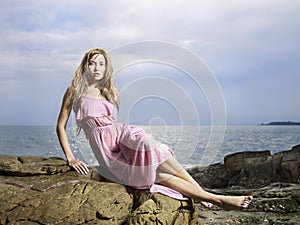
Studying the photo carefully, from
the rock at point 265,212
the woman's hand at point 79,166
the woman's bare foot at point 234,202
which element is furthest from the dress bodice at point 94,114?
the rock at point 265,212

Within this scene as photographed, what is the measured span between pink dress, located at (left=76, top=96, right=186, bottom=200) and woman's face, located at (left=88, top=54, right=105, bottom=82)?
294 mm

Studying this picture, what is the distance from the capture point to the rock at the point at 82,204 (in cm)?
421

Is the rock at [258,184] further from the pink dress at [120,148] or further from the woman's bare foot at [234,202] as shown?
the pink dress at [120,148]

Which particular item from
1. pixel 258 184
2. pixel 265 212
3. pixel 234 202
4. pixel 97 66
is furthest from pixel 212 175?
pixel 97 66

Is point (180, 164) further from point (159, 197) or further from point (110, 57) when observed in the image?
point (110, 57)

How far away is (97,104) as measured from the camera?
193 inches

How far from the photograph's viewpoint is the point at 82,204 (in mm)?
4305

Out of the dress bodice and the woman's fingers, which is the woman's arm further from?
the dress bodice

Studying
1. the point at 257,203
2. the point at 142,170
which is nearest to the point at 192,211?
the point at 142,170

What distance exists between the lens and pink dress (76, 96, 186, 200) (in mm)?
4477

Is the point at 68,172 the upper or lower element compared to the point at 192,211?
upper

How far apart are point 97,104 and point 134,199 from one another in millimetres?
1216

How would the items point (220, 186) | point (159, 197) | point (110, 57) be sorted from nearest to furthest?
Result: 1. point (159, 197)
2. point (110, 57)
3. point (220, 186)

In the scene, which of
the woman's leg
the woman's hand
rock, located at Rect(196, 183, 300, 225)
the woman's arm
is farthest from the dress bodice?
rock, located at Rect(196, 183, 300, 225)
